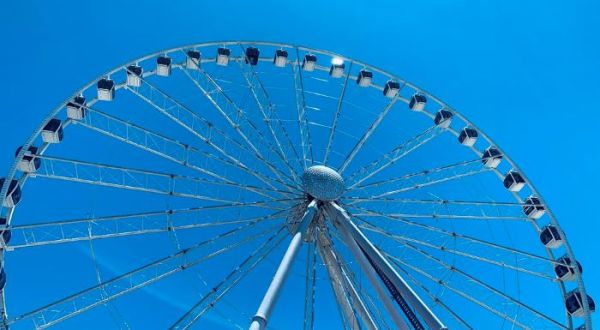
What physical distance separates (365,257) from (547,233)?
10.7 metres

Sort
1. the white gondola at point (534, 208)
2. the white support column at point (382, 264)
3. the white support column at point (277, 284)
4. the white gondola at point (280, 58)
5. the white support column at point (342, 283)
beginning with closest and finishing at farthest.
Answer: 1. the white support column at point (277, 284)
2. the white support column at point (382, 264)
3. the white support column at point (342, 283)
4. the white gondola at point (534, 208)
5. the white gondola at point (280, 58)

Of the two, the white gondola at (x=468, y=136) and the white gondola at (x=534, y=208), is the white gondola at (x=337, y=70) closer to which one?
the white gondola at (x=468, y=136)

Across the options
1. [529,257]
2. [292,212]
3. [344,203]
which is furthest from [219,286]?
[529,257]

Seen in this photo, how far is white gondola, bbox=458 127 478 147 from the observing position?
1132 inches

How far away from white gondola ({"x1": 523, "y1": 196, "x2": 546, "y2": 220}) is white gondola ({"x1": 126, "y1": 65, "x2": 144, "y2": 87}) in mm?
17740

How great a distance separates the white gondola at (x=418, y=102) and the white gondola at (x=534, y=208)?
689 centimetres

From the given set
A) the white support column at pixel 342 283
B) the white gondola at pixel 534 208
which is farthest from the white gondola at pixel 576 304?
the white support column at pixel 342 283

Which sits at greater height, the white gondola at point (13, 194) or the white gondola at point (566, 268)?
the white gondola at point (566, 268)

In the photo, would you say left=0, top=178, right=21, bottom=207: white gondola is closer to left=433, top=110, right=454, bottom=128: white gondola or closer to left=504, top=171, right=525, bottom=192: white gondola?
left=433, top=110, right=454, bottom=128: white gondola

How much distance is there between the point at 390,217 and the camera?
22562mm

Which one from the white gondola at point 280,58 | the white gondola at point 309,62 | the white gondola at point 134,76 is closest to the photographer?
the white gondola at point 134,76

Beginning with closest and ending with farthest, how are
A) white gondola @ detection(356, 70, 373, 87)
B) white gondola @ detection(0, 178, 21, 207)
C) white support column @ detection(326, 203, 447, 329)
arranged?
white support column @ detection(326, 203, 447, 329) → white gondola @ detection(0, 178, 21, 207) → white gondola @ detection(356, 70, 373, 87)

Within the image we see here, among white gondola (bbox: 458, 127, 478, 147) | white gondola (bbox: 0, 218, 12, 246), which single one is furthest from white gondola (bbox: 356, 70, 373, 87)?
white gondola (bbox: 0, 218, 12, 246)

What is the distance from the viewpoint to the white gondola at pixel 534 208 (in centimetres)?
2638
